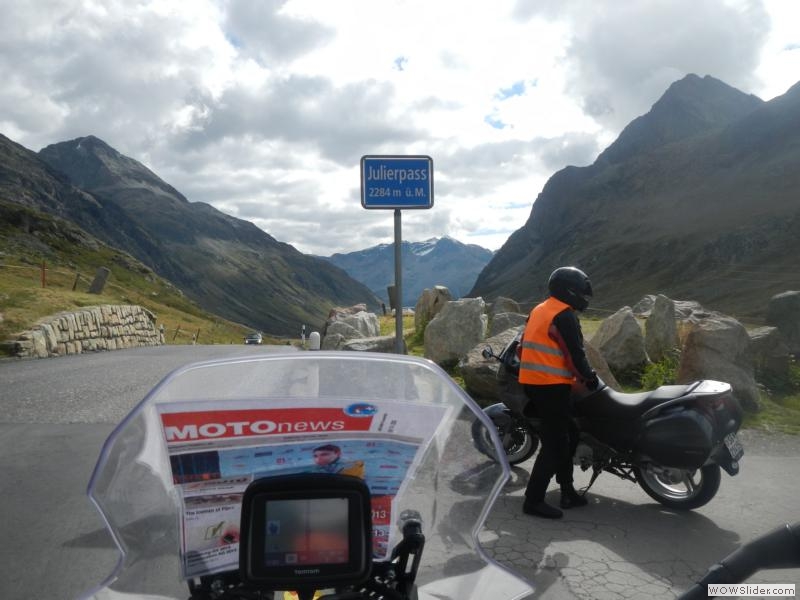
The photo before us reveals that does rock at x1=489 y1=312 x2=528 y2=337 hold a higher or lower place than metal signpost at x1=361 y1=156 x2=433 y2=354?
lower

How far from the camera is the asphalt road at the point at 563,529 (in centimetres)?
382

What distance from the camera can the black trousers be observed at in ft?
16.3

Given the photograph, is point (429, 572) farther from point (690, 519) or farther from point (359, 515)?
point (690, 519)

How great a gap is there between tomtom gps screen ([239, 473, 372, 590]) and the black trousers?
3.08m

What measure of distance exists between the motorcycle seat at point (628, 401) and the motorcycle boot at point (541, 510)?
89 centimetres

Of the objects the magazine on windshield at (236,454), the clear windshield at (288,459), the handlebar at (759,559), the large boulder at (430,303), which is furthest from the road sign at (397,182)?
the large boulder at (430,303)

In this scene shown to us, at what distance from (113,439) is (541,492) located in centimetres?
366

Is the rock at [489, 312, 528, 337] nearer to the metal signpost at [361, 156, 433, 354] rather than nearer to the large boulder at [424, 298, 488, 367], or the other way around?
the large boulder at [424, 298, 488, 367]

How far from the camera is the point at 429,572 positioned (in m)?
2.38

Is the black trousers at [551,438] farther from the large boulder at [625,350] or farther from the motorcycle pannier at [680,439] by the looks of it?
the large boulder at [625,350]

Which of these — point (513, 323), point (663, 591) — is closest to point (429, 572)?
point (663, 591)

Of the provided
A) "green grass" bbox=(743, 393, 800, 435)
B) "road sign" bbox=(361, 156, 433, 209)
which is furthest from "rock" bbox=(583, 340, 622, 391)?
"road sign" bbox=(361, 156, 433, 209)

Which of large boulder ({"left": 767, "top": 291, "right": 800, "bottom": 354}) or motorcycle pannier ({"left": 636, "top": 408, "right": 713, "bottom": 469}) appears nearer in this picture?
motorcycle pannier ({"left": 636, "top": 408, "right": 713, "bottom": 469})

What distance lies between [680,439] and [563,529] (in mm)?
1145
